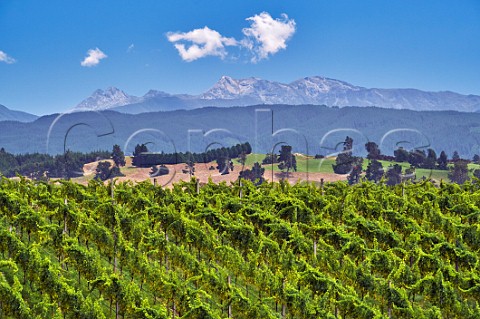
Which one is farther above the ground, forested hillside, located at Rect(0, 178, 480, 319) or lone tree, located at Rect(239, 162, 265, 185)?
forested hillside, located at Rect(0, 178, 480, 319)

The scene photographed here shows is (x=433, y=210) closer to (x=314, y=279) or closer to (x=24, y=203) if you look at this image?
(x=314, y=279)

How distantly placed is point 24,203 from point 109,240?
11529mm

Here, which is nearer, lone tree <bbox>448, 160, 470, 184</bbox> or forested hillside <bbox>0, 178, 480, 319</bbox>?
forested hillside <bbox>0, 178, 480, 319</bbox>

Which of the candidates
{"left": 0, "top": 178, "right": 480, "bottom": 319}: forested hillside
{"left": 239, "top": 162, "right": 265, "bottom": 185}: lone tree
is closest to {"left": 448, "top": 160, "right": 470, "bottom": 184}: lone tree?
{"left": 239, "top": 162, "right": 265, "bottom": 185}: lone tree

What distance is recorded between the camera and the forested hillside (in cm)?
3638

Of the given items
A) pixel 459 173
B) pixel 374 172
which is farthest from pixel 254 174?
pixel 459 173

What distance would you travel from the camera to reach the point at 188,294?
36.2 m

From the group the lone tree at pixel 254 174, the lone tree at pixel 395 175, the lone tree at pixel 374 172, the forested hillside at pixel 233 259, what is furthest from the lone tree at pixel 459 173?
the forested hillside at pixel 233 259

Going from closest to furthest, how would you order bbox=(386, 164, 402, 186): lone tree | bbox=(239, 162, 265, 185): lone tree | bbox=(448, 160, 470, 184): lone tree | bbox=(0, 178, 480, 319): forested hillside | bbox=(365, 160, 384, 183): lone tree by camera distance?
bbox=(0, 178, 480, 319): forested hillside → bbox=(239, 162, 265, 185): lone tree → bbox=(386, 164, 402, 186): lone tree → bbox=(448, 160, 470, 184): lone tree → bbox=(365, 160, 384, 183): lone tree

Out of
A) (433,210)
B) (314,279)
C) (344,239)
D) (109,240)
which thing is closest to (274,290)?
(314,279)

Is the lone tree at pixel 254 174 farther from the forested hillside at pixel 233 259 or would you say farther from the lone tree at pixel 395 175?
the forested hillside at pixel 233 259

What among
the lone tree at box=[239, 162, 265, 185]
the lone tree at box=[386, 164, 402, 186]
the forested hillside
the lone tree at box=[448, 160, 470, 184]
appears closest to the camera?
the forested hillside

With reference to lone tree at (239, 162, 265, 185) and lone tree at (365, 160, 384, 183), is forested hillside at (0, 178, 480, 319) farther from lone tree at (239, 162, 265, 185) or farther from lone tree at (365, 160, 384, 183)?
lone tree at (365, 160, 384, 183)

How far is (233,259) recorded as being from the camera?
4328 cm
